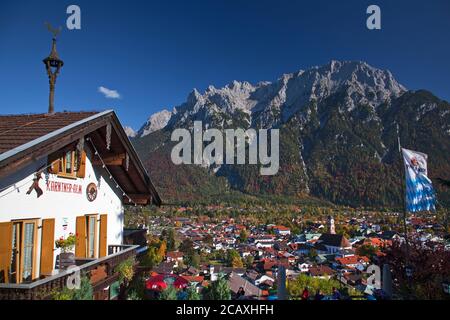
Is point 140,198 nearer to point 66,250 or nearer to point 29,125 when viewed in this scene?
point 66,250

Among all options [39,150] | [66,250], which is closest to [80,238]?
[66,250]

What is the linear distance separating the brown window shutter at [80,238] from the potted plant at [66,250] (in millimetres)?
221

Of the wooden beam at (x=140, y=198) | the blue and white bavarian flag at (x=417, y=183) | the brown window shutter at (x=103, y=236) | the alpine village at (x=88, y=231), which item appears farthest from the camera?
the wooden beam at (x=140, y=198)

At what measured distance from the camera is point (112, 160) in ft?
35.6

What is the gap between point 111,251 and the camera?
11.4m

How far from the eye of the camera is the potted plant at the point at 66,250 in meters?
8.45

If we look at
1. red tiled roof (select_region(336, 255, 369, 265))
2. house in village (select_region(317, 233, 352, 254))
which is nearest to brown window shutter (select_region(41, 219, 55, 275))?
red tiled roof (select_region(336, 255, 369, 265))

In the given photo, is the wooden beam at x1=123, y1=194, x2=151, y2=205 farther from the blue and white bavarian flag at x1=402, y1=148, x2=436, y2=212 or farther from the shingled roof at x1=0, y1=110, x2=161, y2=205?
the blue and white bavarian flag at x1=402, y1=148, x2=436, y2=212

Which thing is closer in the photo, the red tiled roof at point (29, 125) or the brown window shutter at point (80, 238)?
the red tiled roof at point (29, 125)

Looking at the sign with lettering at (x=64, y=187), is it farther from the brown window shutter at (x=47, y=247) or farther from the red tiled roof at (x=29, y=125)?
the red tiled roof at (x=29, y=125)

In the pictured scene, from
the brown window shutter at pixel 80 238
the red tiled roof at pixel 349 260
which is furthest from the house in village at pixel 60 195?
the red tiled roof at pixel 349 260

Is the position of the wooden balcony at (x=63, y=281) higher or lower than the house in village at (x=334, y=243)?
higher
